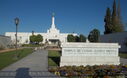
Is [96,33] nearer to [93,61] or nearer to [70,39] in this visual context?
[70,39]

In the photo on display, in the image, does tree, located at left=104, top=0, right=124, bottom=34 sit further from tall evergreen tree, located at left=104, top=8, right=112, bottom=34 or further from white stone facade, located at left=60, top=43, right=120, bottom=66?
white stone facade, located at left=60, top=43, right=120, bottom=66

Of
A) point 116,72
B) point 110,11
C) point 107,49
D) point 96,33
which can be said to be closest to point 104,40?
point 96,33

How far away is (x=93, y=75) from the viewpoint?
7.86 m

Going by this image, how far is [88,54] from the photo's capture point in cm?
1134

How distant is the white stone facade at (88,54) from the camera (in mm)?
11031

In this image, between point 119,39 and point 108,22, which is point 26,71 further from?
point 108,22

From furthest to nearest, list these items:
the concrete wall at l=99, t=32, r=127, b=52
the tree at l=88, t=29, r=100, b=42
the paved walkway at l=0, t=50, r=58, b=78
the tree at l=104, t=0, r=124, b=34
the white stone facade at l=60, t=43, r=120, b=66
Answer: the tree at l=104, t=0, r=124, b=34, the tree at l=88, t=29, r=100, b=42, the concrete wall at l=99, t=32, r=127, b=52, the white stone facade at l=60, t=43, r=120, b=66, the paved walkway at l=0, t=50, r=58, b=78

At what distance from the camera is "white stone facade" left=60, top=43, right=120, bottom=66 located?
11031 millimetres

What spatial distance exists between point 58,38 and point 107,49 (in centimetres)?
6973

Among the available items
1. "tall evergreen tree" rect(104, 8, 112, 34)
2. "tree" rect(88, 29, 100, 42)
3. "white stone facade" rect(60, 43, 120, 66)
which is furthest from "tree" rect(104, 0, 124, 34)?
"white stone facade" rect(60, 43, 120, 66)

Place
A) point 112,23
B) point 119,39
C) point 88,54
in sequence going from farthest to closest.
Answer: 1. point 112,23
2. point 119,39
3. point 88,54

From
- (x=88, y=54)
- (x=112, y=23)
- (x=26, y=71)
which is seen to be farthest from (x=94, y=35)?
(x=26, y=71)

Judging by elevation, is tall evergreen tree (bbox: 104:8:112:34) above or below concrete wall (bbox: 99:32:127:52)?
above

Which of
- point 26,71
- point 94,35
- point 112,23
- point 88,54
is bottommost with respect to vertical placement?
point 26,71
